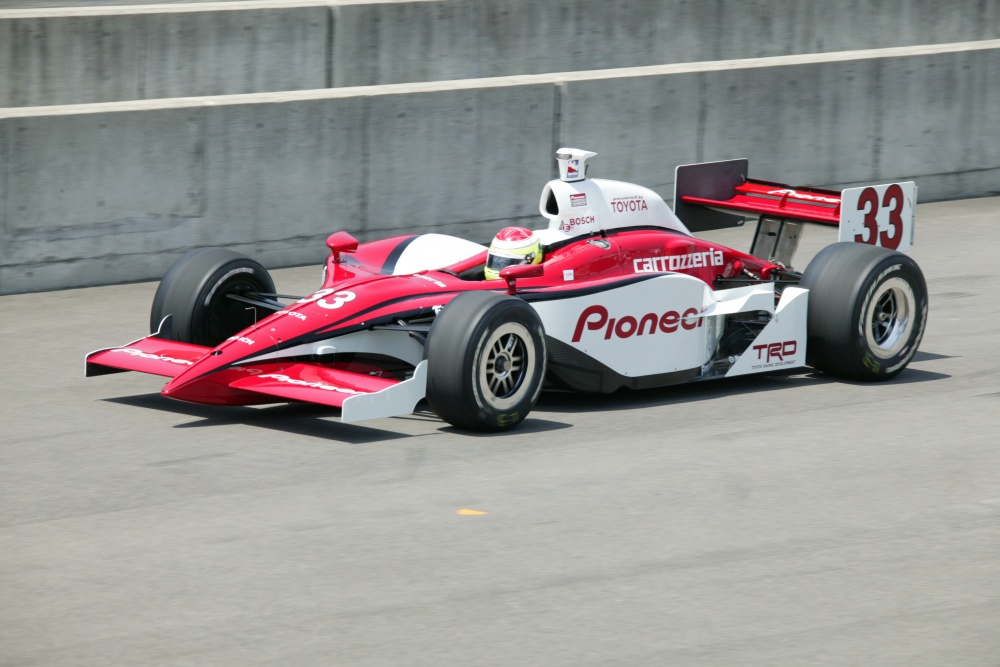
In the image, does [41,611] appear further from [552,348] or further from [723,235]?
[723,235]

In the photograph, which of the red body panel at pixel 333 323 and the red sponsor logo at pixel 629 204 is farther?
the red sponsor logo at pixel 629 204

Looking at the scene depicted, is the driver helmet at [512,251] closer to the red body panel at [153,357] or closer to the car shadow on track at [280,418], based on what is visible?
the car shadow on track at [280,418]

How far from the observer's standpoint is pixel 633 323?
850 cm

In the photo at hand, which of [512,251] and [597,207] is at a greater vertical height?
[597,207]

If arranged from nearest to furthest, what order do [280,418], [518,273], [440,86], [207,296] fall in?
[280,418] < [518,273] < [207,296] < [440,86]

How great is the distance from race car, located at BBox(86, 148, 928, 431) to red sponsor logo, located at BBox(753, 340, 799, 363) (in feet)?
0.04

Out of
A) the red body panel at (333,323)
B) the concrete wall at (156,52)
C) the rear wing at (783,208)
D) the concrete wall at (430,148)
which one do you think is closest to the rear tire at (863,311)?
the rear wing at (783,208)

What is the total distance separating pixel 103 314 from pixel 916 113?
824 centimetres

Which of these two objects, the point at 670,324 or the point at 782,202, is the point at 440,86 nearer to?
the point at 782,202

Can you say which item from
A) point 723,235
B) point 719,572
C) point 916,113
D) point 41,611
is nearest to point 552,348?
point 719,572

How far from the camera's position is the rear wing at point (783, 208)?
9.74m

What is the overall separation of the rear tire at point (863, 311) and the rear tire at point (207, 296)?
3.11 m

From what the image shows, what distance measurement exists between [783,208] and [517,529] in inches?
170

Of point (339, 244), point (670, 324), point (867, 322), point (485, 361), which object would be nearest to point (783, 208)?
point (867, 322)
